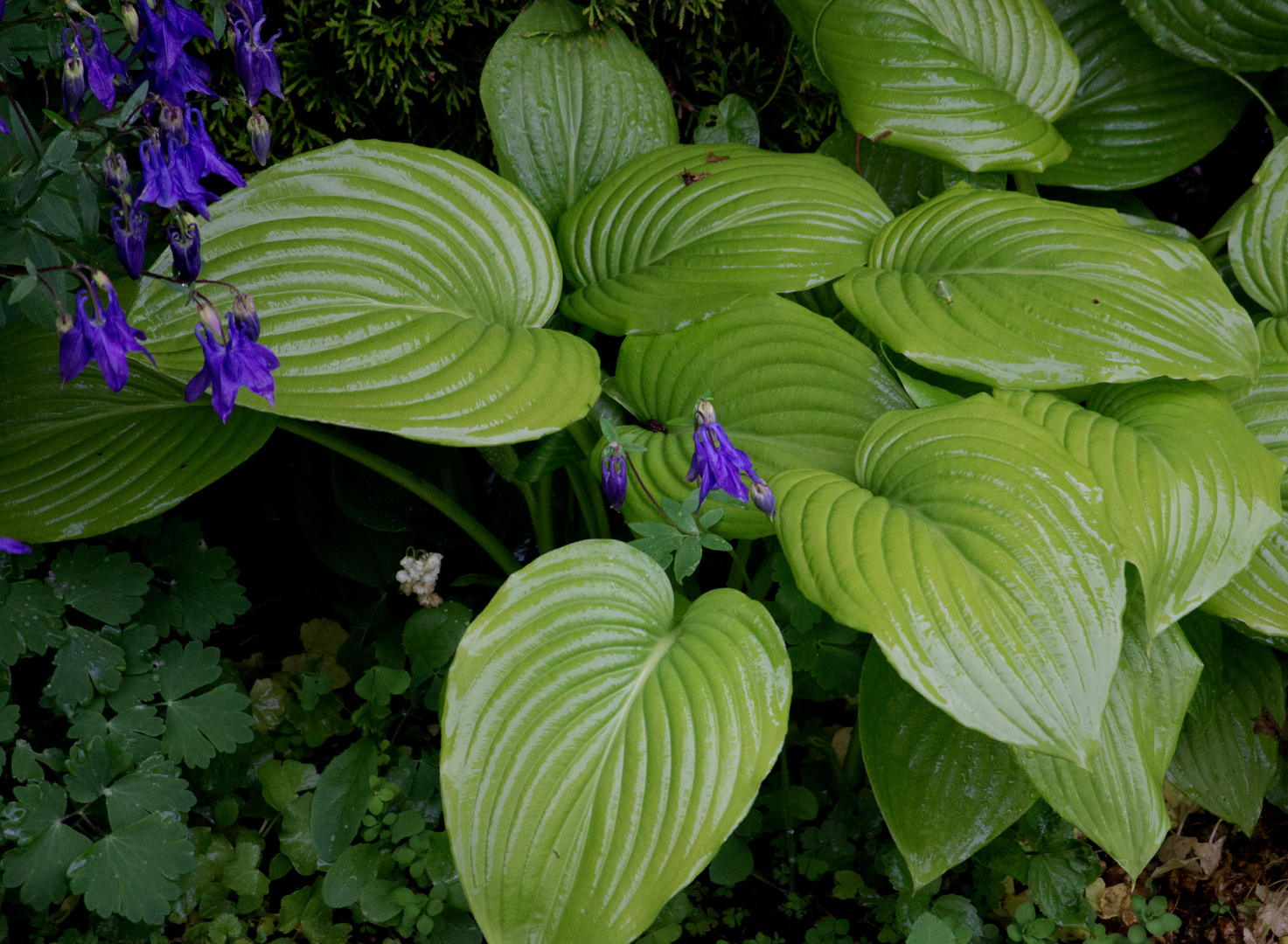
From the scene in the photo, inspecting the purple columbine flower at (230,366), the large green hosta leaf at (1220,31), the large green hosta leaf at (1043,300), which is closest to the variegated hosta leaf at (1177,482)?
the large green hosta leaf at (1043,300)

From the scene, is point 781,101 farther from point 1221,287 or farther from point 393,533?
point 393,533

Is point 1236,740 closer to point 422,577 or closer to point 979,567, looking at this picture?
point 979,567

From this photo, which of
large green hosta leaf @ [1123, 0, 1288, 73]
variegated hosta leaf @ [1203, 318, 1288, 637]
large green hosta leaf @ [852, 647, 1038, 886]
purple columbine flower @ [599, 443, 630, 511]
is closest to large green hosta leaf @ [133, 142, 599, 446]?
purple columbine flower @ [599, 443, 630, 511]

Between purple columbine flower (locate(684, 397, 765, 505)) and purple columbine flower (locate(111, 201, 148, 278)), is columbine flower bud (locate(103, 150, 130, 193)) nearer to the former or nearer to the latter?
purple columbine flower (locate(111, 201, 148, 278))

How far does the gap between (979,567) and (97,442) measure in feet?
4.32

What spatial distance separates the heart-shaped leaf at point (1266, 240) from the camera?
5.29 ft

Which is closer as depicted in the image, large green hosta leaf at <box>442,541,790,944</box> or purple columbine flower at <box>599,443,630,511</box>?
large green hosta leaf at <box>442,541,790,944</box>

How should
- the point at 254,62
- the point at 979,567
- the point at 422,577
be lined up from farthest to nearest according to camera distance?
the point at 422,577 < the point at 979,567 < the point at 254,62

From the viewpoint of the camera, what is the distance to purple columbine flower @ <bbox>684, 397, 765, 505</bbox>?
1.13 meters

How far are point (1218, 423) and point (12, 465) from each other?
1803 mm

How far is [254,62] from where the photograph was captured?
1.01 metres

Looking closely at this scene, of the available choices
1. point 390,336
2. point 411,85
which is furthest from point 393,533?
point 411,85

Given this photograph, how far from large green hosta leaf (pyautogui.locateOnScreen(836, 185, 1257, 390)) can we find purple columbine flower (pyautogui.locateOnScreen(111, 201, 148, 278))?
95 centimetres

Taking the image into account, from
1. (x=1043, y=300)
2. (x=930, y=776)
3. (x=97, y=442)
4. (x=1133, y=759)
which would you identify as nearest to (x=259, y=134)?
(x=97, y=442)
